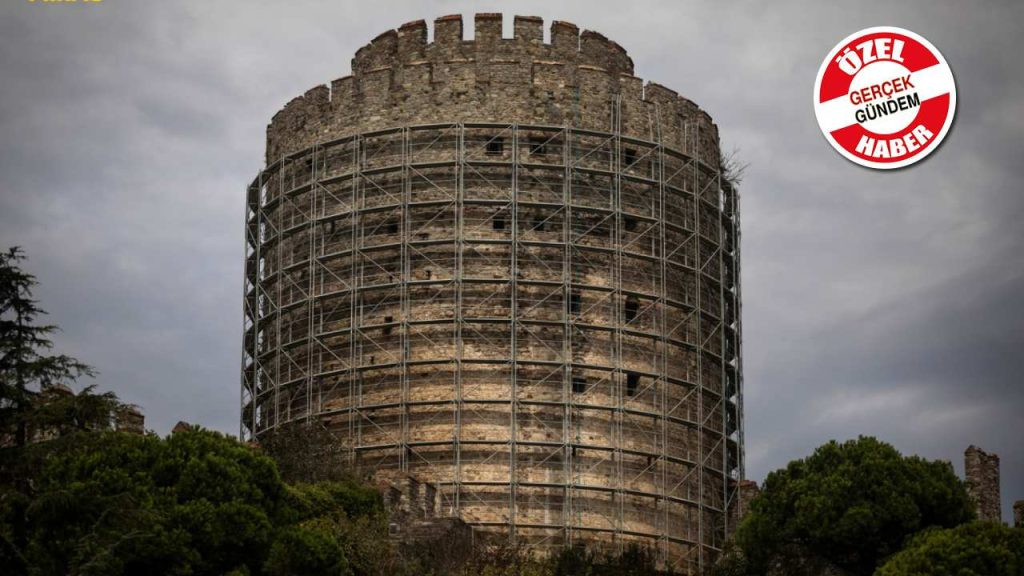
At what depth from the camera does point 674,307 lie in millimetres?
45219

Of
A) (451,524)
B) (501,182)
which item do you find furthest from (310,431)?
(501,182)

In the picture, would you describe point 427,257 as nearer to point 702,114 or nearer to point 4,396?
point 702,114

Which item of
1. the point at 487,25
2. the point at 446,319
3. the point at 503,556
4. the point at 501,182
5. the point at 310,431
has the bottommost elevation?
the point at 503,556

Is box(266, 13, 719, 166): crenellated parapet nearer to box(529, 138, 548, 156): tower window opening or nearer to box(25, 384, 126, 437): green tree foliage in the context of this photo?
box(529, 138, 548, 156): tower window opening

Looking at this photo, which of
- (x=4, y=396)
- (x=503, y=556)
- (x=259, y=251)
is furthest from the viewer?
(x=259, y=251)

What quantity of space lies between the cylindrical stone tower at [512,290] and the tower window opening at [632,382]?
0.03m

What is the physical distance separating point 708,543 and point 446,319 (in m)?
7.21

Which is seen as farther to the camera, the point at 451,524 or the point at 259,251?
the point at 259,251

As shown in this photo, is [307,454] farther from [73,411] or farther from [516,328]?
[73,411]

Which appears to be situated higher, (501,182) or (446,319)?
(501,182)

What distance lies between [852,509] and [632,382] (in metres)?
9.18

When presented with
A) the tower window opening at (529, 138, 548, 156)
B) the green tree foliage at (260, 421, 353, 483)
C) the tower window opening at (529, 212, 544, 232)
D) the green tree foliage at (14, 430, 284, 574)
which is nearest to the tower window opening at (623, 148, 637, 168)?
the tower window opening at (529, 138, 548, 156)

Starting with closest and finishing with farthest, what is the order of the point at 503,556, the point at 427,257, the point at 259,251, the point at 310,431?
1. the point at 503,556
2. the point at 310,431
3. the point at 427,257
4. the point at 259,251

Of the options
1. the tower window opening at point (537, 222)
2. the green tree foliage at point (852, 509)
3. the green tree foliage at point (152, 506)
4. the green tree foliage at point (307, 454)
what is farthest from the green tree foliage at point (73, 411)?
the tower window opening at point (537, 222)
